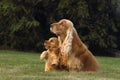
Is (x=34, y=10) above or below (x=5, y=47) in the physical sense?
above

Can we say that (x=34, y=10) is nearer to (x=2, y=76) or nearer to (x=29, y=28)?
(x=29, y=28)

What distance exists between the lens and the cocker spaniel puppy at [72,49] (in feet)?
33.3

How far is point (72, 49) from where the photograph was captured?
10.2m

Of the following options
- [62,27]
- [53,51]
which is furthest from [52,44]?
[62,27]

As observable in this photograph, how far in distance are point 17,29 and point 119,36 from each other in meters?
5.34

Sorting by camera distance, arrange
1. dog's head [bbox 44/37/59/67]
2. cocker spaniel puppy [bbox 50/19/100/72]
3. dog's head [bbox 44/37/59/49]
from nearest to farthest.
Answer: cocker spaniel puppy [bbox 50/19/100/72] → dog's head [bbox 44/37/59/67] → dog's head [bbox 44/37/59/49]

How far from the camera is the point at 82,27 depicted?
22078 mm

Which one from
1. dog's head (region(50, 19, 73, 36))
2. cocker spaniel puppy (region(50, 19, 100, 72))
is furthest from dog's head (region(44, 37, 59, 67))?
dog's head (region(50, 19, 73, 36))

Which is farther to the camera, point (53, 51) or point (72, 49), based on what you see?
point (53, 51)

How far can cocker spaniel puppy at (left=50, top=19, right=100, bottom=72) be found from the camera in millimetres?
10148

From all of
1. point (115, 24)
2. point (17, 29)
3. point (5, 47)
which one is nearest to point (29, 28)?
point (17, 29)

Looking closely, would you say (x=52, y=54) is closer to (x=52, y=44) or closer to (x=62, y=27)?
(x=52, y=44)

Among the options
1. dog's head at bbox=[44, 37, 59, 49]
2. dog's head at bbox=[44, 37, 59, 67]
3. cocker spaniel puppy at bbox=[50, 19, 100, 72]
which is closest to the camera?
cocker spaniel puppy at bbox=[50, 19, 100, 72]

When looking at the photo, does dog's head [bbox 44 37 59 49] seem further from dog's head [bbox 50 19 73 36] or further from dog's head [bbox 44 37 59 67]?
dog's head [bbox 50 19 73 36]
